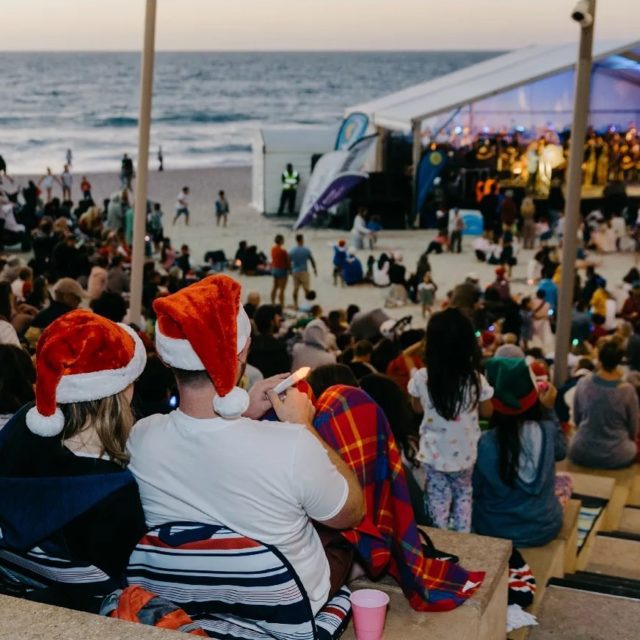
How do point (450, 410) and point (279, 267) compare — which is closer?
point (450, 410)

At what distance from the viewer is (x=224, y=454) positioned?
2605 mm

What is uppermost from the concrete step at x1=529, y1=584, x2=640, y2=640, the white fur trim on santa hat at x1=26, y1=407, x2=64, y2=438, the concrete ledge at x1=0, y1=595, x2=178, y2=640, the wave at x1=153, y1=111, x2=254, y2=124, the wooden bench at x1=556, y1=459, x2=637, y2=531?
the wave at x1=153, y1=111, x2=254, y2=124

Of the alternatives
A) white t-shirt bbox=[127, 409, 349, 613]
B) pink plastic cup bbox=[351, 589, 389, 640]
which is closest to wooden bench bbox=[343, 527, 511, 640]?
pink plastic cup bbox=[351, 589, 389, 640]

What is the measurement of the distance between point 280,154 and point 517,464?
2239cm

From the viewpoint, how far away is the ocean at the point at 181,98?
67312mm

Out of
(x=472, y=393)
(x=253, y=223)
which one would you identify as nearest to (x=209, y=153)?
(x=253, y=223)

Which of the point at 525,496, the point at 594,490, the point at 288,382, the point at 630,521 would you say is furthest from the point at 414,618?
the point at 630,521

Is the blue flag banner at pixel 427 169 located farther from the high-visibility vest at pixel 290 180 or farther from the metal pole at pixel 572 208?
the metal pole at pixel 572 208

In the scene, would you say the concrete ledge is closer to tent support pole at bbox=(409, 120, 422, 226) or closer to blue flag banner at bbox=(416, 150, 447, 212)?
blue flag banner at bbox=(416, 150, 447, 212)

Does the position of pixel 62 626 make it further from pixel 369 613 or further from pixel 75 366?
pixel 369 613

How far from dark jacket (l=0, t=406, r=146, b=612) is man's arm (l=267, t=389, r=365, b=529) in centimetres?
44

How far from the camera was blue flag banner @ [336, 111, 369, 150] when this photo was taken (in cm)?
1840

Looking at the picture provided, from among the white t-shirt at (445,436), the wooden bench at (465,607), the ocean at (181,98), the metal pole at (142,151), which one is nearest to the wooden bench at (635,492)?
the white t-shirt at (445,436)

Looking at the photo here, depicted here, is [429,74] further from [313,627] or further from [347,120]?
[313,627]
